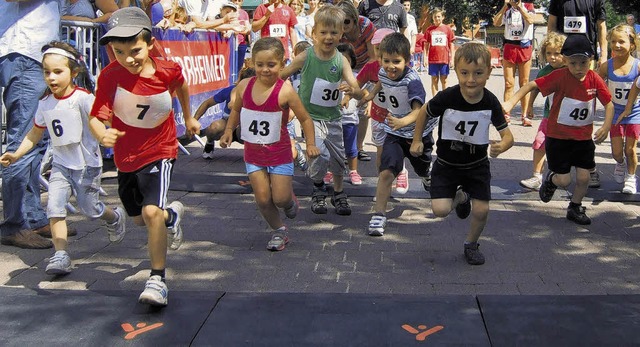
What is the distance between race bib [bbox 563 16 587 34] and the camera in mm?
9375

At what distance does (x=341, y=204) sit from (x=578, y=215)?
2.00 m

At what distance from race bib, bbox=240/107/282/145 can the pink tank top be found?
0.05 ft

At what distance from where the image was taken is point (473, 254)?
18.5 feet

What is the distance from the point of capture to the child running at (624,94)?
764 cm

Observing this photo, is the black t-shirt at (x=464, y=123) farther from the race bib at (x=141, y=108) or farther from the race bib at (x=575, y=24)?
the race bib at (x=575, y=24)

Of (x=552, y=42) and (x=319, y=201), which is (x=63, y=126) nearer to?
(x=319, y=201)

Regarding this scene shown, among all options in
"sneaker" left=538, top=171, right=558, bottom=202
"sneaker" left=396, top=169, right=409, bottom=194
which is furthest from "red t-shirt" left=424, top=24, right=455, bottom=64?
"sneaker" left=538, top=171, right=558, bottom=202

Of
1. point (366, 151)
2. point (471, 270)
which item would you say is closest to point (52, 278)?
point (471, 270)

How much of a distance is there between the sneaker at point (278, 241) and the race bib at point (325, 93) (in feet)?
4.72

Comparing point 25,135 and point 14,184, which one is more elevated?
point 25,135

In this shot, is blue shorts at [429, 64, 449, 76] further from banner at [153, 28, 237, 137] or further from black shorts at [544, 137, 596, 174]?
black shorts at [544, 137, 596, 174]

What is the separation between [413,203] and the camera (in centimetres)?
755

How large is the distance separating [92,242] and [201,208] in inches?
53.2

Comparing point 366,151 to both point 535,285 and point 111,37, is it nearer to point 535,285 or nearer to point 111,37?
point 535,285
